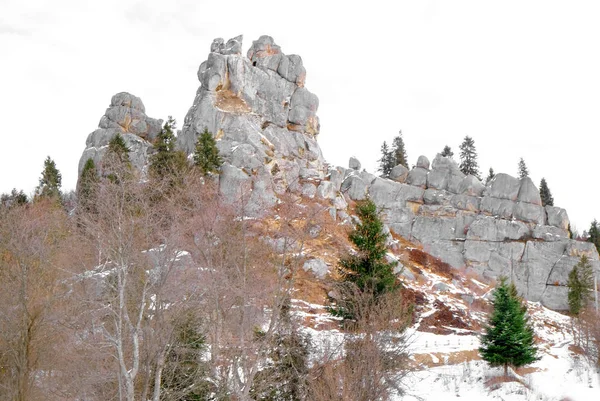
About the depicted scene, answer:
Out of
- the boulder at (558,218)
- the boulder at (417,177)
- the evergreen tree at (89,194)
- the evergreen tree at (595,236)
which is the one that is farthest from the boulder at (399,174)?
the evergreen tree at (89,194)

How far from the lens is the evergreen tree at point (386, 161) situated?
92.7 metres

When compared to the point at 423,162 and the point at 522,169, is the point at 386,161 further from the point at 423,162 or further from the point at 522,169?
the point at 522,169

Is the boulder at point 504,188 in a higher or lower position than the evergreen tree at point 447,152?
lower

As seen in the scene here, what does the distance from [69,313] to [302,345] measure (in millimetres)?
9332

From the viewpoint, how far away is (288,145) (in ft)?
233

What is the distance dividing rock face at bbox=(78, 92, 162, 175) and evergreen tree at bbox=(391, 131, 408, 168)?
41.2 meters

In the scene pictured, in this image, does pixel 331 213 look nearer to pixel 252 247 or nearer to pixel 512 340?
pixel 512 340

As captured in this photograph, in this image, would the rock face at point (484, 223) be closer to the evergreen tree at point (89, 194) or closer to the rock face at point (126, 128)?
the rock face at point (126, 128)

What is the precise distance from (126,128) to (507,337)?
2272 inches

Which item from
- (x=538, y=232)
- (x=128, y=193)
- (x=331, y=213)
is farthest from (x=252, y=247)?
(x=538, y=232)

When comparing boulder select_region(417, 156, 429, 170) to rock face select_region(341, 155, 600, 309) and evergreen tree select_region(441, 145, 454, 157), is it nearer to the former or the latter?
rock face select_region(341, 155, 600, 309)

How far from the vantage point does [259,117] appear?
70.3m

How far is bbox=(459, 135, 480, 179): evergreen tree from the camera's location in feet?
304

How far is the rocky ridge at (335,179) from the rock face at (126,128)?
0.52ft
